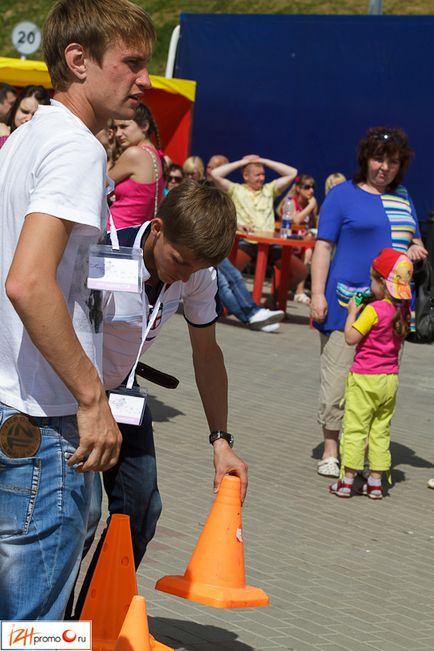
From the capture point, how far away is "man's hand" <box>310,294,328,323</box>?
752 centimetres

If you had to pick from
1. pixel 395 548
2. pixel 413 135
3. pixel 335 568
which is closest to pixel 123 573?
pixel 335 568

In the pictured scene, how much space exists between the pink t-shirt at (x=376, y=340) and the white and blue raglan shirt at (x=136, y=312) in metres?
3.11

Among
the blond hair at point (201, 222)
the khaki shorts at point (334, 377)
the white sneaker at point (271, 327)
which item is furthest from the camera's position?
the white sneaker at point (271, 327)

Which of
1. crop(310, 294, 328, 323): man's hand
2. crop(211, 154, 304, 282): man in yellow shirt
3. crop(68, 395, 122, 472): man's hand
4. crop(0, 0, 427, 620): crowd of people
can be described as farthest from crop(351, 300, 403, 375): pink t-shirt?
crop(211, 154, 304, 282): man in yellow shirt

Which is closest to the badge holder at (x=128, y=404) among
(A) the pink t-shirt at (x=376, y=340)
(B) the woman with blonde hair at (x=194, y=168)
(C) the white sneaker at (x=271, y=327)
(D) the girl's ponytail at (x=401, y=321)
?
(A) the pink t-shirt at (x=376, y=340)

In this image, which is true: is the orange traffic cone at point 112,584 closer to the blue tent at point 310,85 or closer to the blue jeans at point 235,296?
the blue jeans at point 235,296

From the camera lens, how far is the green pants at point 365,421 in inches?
278

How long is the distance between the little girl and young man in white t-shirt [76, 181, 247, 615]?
10.0 ft

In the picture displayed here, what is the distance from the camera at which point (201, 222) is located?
3395 mm

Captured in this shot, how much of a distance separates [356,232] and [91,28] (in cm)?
482

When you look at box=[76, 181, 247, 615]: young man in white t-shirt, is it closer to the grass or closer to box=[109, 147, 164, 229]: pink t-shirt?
box=[109, 147, 164, 229]: pink t-shirt

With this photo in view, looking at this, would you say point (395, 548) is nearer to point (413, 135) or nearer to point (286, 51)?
point (413, 135)

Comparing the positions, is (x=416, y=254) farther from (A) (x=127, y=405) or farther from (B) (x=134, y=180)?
(A) (x=127, y=405)

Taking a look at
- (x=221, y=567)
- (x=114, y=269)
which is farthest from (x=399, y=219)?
(x=114, y=269)
